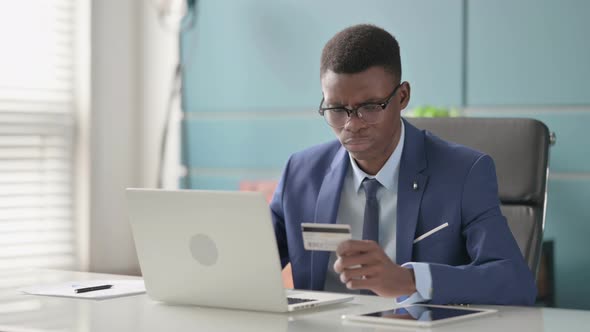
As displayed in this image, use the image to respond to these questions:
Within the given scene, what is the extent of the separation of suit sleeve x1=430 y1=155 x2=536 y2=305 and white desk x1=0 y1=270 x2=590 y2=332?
2.9 inches

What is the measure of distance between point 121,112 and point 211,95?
1.62 ft

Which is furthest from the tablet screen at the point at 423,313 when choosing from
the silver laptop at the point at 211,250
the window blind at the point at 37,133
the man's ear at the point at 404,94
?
the window blind at the point at 37,133

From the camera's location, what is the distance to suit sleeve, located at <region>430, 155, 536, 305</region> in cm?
177

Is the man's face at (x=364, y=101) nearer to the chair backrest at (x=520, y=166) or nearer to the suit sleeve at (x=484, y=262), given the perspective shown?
the suit sleeve at (x=484, y=262)

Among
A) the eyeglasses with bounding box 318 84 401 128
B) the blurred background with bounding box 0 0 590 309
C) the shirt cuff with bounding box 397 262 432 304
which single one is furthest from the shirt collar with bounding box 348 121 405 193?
the blurred background with bounding box 0 0 590 309

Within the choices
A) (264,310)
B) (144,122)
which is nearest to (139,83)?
(144,122)

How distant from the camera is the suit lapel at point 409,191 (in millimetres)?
2004

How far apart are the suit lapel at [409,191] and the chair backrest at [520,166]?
0.26 m

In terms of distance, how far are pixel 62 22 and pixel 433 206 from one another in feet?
9.61

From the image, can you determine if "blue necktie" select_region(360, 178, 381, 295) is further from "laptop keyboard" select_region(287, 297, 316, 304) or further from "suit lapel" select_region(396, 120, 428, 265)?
"laptop keyboard" select_region(287, 297, 316, 304)

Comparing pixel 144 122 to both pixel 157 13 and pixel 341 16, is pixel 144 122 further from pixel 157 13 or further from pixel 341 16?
pixel 341 16

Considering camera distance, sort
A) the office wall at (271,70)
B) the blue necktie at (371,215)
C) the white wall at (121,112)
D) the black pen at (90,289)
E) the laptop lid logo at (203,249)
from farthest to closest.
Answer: the white wall at (121,112)
the office wall at (271,70)
the blue necktie at (371,215)
the black pen at (90,289)
the laptop lid logo at (203,249)

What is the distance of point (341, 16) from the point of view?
13.8ft

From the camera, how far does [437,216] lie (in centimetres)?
202
